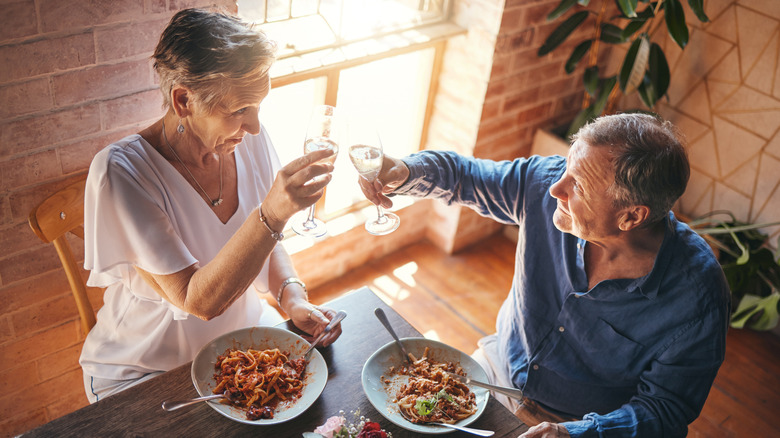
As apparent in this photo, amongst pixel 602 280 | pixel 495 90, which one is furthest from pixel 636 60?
pixel 602 280

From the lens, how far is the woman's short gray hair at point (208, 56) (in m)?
1.60

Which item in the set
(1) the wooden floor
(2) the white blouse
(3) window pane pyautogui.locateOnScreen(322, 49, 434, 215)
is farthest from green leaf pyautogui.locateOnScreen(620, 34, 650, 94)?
(2) the white blouse

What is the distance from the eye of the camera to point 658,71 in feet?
10.1

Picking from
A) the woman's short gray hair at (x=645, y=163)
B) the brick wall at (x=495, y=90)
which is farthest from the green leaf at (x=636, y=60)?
the woman's short gray hair at (x=645, y=163)

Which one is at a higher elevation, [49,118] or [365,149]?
[365,149]

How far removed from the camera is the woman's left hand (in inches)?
67.7

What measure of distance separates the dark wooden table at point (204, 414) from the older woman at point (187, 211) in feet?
0.34

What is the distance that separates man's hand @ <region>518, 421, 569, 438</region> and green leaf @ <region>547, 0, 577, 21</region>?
76.5 inches

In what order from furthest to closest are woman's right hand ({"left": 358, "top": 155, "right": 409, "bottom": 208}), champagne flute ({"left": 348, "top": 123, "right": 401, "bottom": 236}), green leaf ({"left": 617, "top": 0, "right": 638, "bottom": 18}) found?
green leaf ({"left": 617, "top": 0, "right": 638, "bottom": 18})
woman's right hand ({"left": 358, "top": 155, "right": 409, "bottom": 208})
champagne flute ({"left": 348, "top": 123, "right": 401, "bottom": 236})

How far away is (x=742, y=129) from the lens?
327 centimetres

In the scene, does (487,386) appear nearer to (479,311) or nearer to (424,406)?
(424,406)

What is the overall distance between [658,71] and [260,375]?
95.5 inches

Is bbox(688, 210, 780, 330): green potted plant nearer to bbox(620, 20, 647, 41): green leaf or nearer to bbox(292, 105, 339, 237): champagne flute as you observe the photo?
bbox(620, 20, 647, 41): green leaf

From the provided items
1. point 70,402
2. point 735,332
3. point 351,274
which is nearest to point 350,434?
point 70,402
